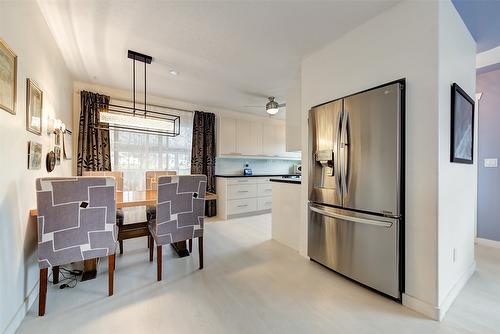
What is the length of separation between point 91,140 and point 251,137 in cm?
308

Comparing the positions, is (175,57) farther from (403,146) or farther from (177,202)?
(403,146)

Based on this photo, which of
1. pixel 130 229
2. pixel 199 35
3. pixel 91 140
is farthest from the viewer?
pixel 91 140

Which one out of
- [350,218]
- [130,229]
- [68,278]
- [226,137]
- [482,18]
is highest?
[482,18]

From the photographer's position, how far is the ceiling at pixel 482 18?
1662 millimetres

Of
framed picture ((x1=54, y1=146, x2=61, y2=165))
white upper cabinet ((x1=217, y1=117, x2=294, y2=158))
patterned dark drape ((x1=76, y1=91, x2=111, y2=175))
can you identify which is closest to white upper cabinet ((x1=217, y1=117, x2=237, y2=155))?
white upper cabinet ((x1=217, y1=117, x2=294, y2=158))

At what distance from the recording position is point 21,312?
1460mm

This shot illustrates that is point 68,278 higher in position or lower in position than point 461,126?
lower

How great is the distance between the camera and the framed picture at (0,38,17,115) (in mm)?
1268

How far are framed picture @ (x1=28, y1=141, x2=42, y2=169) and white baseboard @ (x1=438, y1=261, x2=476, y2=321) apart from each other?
323 centimetres

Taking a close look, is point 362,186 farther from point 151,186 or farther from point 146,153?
point 146,153

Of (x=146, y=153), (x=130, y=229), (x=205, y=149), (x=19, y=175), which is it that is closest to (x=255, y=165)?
(x=205, y=149)

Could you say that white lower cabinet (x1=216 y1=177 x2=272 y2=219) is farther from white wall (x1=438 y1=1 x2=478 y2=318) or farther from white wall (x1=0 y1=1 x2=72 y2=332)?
white wall (x1=438 y1=1 x2=478 y2=318)

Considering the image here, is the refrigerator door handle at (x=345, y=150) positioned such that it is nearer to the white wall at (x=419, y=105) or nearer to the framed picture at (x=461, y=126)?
the white wall at (x=419, y=105)

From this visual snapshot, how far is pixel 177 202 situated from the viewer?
2.03 metres
